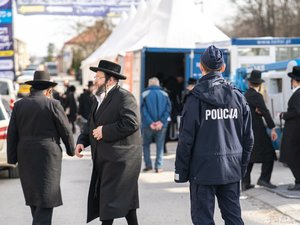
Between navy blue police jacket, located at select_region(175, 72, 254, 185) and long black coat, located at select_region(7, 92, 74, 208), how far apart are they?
1578 mm

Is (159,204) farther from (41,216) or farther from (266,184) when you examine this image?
(41,216)

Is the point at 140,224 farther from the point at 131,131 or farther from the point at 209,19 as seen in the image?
the point at 209,19

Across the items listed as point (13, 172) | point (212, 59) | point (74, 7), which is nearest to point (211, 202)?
point (212, 59)

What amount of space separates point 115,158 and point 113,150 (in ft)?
0.26

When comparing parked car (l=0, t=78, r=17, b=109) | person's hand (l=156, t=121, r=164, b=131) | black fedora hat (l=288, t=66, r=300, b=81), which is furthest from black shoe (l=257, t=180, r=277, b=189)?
parked car (l=0, t=78, r=17, b=109)

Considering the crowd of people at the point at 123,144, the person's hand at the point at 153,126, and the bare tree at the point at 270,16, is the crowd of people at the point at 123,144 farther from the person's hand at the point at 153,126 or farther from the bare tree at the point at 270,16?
the bare tree at the point at 270,16

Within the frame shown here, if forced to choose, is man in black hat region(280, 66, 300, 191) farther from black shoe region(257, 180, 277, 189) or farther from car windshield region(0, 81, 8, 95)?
car windshield region(0, 81, 8, 95)

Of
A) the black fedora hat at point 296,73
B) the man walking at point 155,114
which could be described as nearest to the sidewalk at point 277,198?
the black fedora hat at point 296,73

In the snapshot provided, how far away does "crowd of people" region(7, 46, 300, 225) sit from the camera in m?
5.60

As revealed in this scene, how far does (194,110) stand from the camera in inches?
220

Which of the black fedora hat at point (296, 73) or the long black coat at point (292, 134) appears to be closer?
Answer: the black fedora hat at point (296, 73)

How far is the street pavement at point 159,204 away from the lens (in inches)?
317

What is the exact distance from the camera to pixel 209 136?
18.3 feet

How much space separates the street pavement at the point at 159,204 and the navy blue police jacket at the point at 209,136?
235 centimetres
